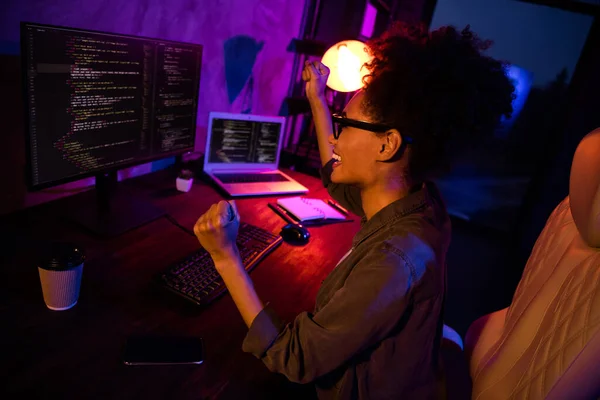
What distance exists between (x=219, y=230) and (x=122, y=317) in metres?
0.29

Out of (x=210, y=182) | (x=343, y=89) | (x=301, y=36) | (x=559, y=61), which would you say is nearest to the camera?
(x=210, y=182)

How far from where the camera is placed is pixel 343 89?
205cm

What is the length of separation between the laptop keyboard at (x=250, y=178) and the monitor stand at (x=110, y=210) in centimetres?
41

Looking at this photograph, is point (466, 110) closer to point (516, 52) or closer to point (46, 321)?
point (46, 321)

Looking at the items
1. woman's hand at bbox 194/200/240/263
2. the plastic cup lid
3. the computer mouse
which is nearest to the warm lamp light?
the computer mouse

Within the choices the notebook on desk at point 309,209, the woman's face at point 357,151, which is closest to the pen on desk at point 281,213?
the notebook on desk at point 309,209

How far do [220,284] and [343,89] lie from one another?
1416 millimetres

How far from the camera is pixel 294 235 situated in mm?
1324

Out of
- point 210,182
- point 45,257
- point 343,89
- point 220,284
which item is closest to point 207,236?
point 220,284

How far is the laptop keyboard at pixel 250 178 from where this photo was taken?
1700mm

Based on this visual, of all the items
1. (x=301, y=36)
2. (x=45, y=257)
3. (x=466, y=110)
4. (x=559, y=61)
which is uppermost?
(x=559, y=61)

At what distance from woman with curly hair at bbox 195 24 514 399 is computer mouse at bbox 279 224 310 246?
407mm

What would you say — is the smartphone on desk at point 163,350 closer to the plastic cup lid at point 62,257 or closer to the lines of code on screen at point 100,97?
the plastic cup lid at point 62,257

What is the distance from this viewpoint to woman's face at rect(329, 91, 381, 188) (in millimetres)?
877
